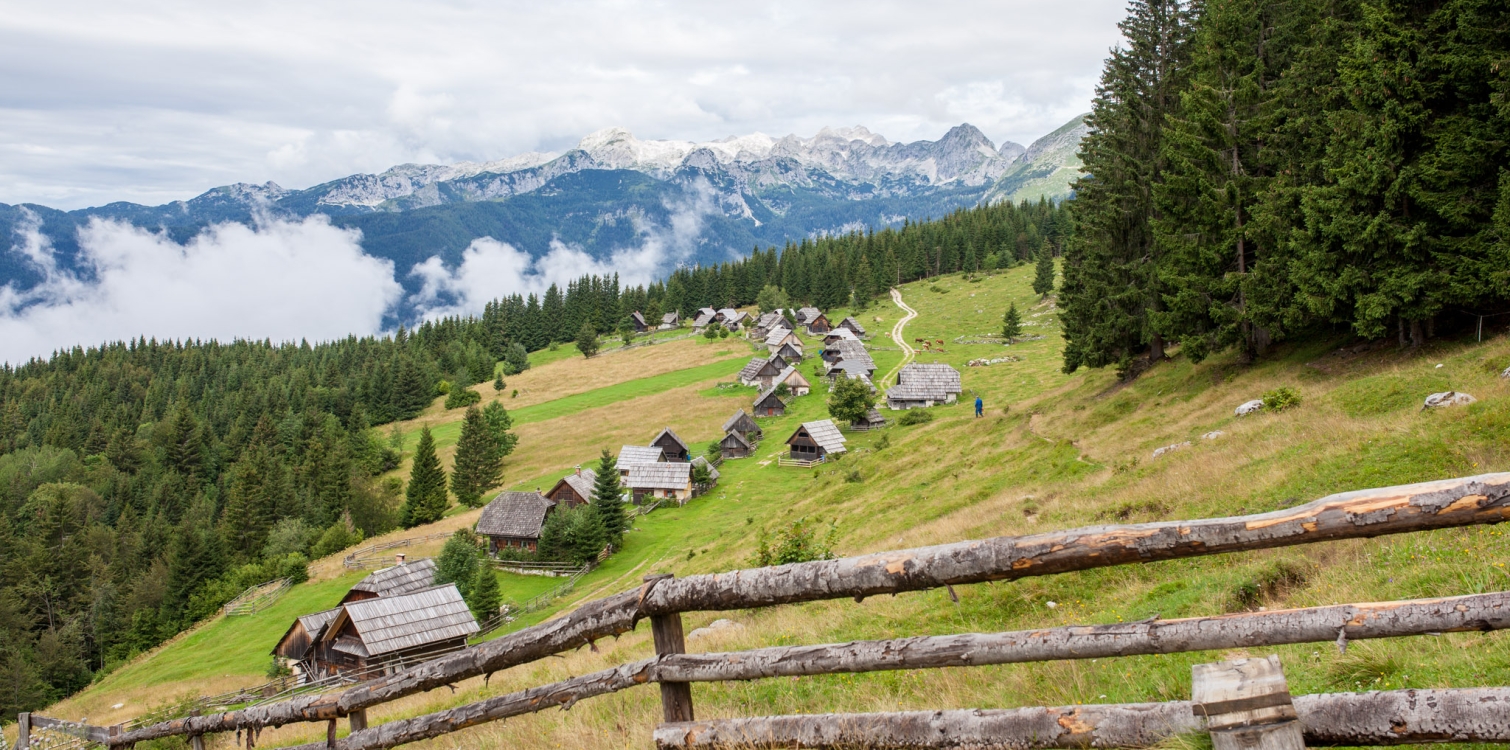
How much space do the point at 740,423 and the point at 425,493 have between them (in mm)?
33738

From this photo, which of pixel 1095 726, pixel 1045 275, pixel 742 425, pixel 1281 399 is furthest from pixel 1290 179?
pixel 1045 275

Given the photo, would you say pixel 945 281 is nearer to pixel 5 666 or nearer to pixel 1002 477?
pixel 1002 477

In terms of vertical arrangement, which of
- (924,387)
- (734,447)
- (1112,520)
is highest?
(1112,520)

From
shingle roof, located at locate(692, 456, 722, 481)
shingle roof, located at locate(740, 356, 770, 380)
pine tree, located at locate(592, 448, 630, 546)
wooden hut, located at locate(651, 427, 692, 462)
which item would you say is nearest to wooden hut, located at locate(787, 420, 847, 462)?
shingle roof, located at locate(692, 456, 722, 481)

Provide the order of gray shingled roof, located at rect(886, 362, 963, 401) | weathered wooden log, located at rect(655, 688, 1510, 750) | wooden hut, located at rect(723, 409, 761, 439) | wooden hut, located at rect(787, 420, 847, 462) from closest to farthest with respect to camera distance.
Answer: weathered wooden log, located at rect(655, 688, 1510, 750) → wooden hut, located at rect(787, 420, 847, 462) → gray shingled roof, located at rect(886, 362, 963, 401) → wooden hut, located at rect(723, 409, 761, 439)

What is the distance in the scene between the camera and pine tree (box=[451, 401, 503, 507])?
81.8 m

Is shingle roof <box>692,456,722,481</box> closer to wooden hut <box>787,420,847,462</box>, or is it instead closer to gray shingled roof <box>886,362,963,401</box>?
wooden hut <box>787,420,847,462</box>

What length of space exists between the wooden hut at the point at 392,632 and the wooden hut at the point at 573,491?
25.1m

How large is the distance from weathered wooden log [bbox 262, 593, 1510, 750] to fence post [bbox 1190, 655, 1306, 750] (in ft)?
2.93

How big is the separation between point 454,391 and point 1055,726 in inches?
5314

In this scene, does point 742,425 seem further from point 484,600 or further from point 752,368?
point 484,600

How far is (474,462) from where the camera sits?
82.6 metres

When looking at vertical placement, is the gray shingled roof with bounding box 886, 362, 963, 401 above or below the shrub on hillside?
below

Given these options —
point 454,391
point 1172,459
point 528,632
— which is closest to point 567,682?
point 528,632
